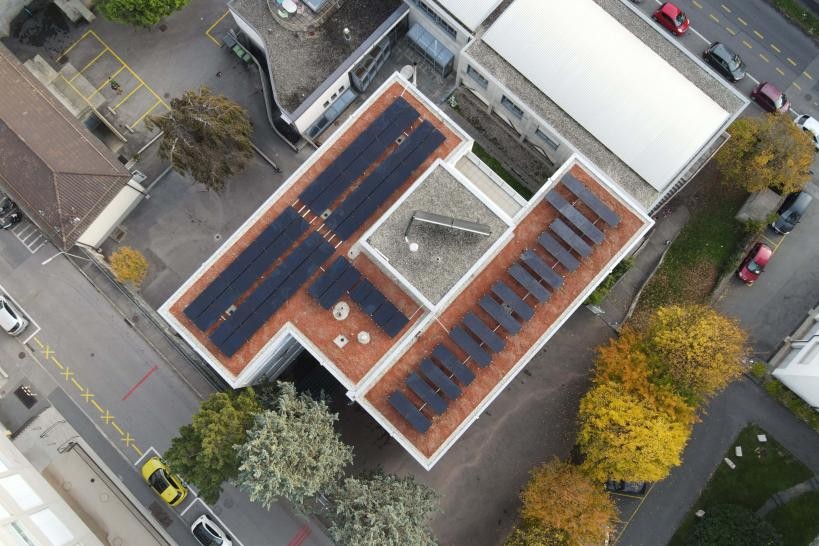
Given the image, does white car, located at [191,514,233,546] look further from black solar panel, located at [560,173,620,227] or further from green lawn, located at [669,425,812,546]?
black solar panel, located at [560,173,620,227]

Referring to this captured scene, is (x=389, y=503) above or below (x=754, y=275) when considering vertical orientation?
below

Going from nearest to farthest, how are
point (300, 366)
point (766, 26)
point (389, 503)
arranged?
point (389, 503), point (300, 366), point (766, 26)

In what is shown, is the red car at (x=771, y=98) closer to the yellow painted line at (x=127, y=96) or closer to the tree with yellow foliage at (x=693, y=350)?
the tree with yellow foliage at (x=693, y=350)

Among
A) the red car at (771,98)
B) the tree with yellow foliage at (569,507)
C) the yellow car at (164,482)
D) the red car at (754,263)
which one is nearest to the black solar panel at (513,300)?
the tree with yellow foliage at (569,507)

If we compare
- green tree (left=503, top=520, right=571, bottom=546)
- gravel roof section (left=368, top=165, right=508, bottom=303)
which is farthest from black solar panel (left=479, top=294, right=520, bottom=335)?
green tree (left=503, top=520, right=571, bottom=546)

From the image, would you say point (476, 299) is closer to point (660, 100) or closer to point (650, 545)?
point (660, 100)

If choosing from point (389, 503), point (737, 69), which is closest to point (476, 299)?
point (389, 503)

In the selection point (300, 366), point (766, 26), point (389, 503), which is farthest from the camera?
→ point (766, 26)
